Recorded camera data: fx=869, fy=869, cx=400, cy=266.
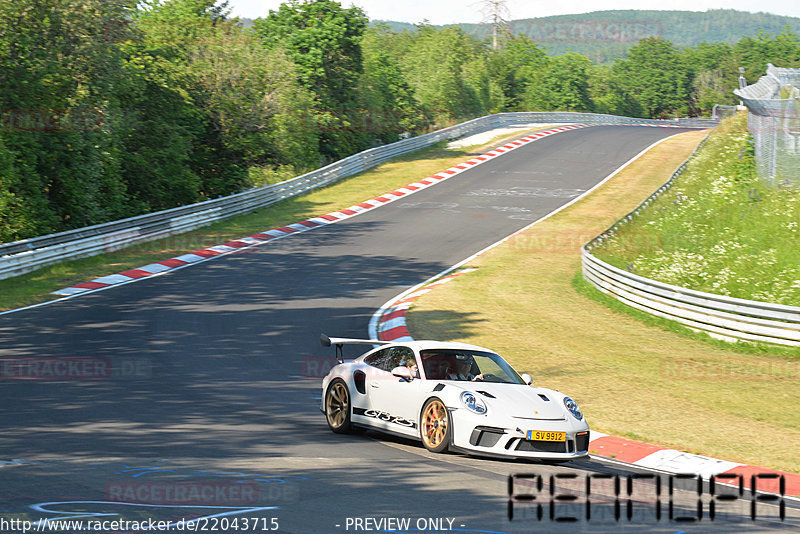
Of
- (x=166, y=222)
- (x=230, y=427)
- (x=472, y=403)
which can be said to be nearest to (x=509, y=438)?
(x=472, y=403)

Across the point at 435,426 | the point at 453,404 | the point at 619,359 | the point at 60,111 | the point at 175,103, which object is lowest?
the point at 619,359

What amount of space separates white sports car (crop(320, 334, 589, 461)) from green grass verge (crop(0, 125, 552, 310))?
11963 mm

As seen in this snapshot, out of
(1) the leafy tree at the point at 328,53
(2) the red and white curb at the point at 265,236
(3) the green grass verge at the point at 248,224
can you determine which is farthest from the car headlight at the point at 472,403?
(1) the leafy tree at the point at 328,53

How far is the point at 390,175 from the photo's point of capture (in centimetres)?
4369

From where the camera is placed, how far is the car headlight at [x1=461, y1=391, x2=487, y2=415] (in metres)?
9.73

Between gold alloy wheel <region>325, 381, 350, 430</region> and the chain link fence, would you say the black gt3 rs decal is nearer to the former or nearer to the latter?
gold alloy wheel <region>325, 381, 350, 430</region>

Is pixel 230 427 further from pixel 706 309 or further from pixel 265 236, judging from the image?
pixel 265 236

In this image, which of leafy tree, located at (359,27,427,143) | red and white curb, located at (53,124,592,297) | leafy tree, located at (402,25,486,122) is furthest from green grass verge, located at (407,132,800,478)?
leafy tree, located at (402,25,486,122)

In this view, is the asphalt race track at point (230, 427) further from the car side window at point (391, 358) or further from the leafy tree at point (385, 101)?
the leafy tree at point (385, 101)

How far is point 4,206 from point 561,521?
22656 millimetres

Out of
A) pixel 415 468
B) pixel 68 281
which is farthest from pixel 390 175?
pixel 415 468

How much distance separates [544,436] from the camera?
377 inches

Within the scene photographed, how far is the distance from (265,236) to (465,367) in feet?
66.9

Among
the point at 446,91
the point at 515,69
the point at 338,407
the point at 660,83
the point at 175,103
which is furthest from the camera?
the point at 660,83
